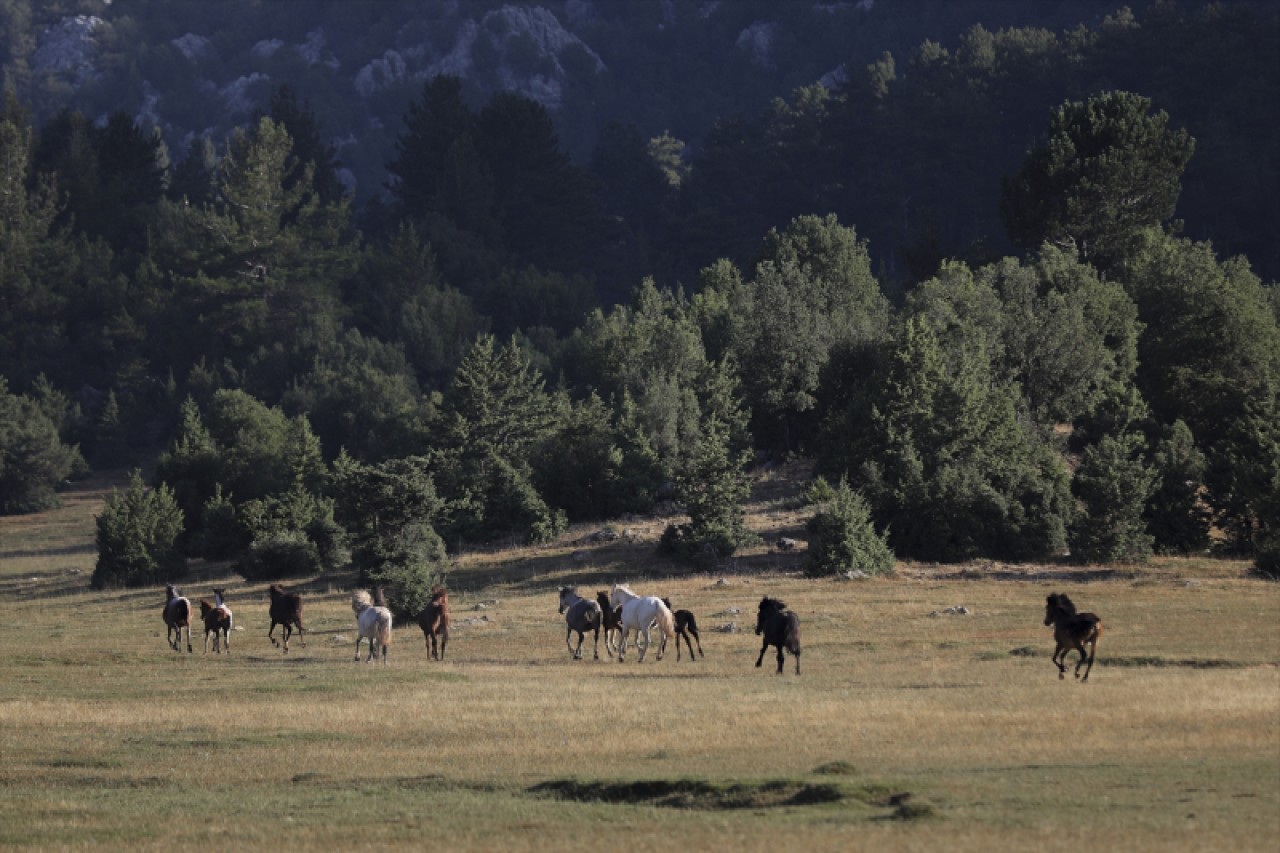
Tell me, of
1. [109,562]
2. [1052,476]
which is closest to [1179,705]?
[1052,476]

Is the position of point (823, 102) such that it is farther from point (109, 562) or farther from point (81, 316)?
point (109, 562)

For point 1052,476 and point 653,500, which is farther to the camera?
point 653,500

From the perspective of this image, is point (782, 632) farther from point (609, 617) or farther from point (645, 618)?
point (609, 617)

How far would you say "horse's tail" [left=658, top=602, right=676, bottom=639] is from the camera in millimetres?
39719

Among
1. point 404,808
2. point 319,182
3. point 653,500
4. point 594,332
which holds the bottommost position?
point 404,808

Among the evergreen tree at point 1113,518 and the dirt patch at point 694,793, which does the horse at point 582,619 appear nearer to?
the dirt patch at point 694,793

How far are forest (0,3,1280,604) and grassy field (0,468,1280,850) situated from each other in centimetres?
1150

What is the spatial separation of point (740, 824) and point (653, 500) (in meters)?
57.4

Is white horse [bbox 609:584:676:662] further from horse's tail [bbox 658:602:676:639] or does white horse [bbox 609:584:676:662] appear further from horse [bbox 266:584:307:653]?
horse [bbox 266:584:307:653]

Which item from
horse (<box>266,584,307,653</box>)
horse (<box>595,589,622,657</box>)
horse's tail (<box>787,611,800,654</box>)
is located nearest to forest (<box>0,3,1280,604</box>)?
horse (<box>266,584,307,653</box>)

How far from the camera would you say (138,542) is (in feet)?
270

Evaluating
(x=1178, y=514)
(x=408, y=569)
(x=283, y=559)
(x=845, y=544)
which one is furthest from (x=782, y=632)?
(x=283, y=559)

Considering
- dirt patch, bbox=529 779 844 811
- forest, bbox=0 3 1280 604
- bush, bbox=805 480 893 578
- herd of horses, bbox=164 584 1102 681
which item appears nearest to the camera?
dirt patch, bbox=529 779 844 811

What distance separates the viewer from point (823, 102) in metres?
179
